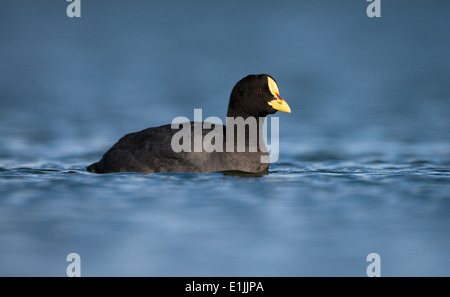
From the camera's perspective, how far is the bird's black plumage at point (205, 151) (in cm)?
1042

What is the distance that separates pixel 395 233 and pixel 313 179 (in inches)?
104

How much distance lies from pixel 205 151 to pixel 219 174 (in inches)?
15.4

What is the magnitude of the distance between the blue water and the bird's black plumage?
0.63 ft

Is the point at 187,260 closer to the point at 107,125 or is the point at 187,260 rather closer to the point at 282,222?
the point at 282,222

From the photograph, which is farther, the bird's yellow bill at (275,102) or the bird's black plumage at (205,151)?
the bird's yellow bill at (275,102)

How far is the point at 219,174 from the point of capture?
413 inches

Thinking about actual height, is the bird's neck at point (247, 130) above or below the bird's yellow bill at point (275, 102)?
below

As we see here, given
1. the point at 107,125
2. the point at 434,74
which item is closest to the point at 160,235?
the point at 107,125

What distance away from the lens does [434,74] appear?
74.9ft

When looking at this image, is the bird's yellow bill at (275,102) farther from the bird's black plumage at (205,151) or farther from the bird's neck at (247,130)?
Answer: the bird's neck at (247,130)

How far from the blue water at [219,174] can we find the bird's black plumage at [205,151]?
19 centimetres

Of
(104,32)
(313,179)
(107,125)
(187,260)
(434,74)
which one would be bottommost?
(187,260)

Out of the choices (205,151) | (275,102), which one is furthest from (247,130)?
(205,151)

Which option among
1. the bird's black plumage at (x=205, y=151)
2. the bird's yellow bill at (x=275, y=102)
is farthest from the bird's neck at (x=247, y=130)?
the bird's yellow bill at (x=275, y=102)
